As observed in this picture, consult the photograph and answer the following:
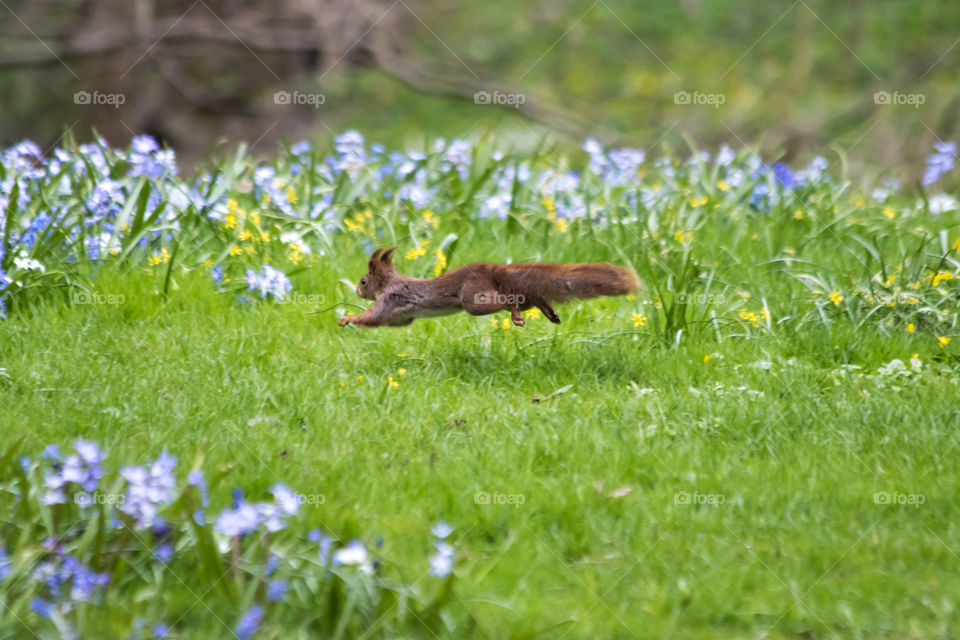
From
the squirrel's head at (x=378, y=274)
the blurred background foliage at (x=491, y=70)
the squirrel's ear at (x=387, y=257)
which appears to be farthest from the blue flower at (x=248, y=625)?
the blurred background foliage at (x=491, y=70)

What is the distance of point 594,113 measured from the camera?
1312 cm

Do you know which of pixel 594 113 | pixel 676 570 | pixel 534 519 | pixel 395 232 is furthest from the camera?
pixel 594 113

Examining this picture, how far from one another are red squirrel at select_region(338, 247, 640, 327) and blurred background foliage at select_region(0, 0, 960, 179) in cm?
538

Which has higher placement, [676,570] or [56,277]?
[56,277]

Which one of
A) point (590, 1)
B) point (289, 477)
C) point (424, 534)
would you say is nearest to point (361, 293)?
point (289, 477)

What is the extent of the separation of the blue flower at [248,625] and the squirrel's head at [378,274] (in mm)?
2024

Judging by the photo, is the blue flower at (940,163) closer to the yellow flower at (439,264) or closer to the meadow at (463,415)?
the meadow at (463,415)

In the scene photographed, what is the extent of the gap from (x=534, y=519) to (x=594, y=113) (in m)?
10.3

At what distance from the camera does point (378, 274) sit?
15.0ft

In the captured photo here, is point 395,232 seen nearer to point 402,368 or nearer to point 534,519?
point 402,368

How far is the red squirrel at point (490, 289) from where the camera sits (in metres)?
4.10

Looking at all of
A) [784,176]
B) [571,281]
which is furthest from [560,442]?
[784,176]

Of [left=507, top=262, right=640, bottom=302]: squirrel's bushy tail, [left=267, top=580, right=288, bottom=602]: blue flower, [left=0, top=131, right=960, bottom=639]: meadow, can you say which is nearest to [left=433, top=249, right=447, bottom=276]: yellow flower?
[left=0, top=131, right=960, bottom=639]: meadow

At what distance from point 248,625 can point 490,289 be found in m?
1.86
